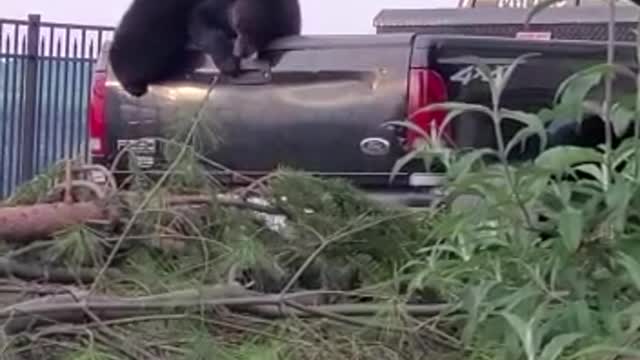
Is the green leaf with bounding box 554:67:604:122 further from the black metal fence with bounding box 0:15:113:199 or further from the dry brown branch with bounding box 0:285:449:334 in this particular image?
the black metal fence with bounding box 0:15:113:199

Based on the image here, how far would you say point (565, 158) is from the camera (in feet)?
8.50

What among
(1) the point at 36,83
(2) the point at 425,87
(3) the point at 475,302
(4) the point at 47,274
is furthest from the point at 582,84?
(1) the point at 36,83

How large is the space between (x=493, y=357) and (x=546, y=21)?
664cm

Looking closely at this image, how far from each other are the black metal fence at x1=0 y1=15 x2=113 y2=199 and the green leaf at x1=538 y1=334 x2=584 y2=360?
12729 mm

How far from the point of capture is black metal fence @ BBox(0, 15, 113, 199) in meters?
15.0

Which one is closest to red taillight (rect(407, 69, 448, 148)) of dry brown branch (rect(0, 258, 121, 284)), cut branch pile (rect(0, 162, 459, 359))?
cut branch pile (rect(0, 162, 459, 359))

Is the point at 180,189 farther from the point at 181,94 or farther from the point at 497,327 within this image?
the point at 181,94

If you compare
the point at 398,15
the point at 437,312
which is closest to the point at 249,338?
the point at 437,312

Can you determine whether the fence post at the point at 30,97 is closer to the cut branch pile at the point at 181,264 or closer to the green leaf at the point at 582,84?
the cut branch pile at the point at 181,264

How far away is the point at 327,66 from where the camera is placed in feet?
22.3

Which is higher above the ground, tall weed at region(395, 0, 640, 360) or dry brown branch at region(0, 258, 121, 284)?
tall weed at region(395, 0, 640, 360)

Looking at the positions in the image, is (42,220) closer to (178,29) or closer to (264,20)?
(178,29)

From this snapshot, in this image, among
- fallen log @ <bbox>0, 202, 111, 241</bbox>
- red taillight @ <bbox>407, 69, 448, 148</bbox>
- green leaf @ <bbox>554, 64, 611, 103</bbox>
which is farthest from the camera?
red taillight @ <bbox>407, 69, 448, 148</bbox>

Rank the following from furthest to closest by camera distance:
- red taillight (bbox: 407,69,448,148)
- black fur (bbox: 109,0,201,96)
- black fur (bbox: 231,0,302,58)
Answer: red taillight (bbox: 407,69,448,148), black fur (bbox: 231,0,302,58), black fur (bbox: 109,0,201,96)
